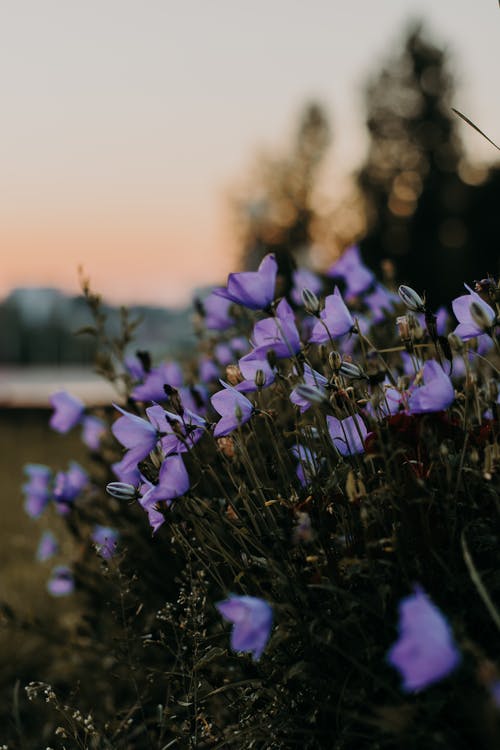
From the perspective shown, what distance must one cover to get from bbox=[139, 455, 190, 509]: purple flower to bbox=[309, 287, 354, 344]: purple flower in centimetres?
42

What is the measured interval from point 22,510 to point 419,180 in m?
24.1

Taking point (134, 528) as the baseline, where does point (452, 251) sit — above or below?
below

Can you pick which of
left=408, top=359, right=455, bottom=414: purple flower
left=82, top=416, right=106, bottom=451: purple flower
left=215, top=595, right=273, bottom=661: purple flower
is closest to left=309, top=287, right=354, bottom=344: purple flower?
left=408, top=359, right=455, bottom=414: purple flower

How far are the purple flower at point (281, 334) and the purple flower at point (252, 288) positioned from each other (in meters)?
0.04

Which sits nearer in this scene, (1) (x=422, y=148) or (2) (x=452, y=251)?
(2) (x=452, y=251)

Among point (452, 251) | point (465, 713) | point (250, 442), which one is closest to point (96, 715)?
point (250, 442)

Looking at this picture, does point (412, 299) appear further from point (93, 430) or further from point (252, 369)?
point (93, 430)

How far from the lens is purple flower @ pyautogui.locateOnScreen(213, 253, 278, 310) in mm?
1647

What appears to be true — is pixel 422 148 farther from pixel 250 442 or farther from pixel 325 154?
pixel 250 442

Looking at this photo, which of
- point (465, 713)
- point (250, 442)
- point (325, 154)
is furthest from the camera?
point (325, 154)

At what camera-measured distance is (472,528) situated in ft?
5.10

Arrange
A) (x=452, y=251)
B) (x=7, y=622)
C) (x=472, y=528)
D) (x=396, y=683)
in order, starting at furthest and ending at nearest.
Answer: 1. (x=452, y=251)
2. (x=7, y=622)
3. (x=472, y=528)
4. (x=396, y=683)

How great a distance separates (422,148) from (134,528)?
27901 mm

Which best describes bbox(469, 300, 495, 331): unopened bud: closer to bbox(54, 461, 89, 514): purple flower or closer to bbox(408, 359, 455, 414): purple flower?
bbox(408, 359, 455, 414): purple flower
